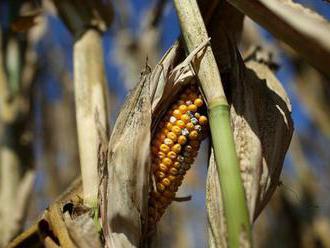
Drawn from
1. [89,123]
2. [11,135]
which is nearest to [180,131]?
[89,123]

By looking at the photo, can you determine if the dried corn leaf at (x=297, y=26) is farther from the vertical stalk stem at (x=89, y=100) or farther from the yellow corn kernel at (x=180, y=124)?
the vertical stalk stem at (x=89, y=100)

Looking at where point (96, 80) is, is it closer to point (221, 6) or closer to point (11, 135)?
point (221, 6)

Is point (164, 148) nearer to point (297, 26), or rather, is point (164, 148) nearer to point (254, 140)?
point (254, 140)

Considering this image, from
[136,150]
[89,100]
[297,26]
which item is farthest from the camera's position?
[89,100]

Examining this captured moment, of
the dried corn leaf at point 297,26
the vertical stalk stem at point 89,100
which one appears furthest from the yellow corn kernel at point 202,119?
the vertical stalk stem at point 89,100

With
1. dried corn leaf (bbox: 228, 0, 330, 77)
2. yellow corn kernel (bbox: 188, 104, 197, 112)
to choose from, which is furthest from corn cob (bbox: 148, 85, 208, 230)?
dried corn leaf (bbox: 228, 0, 330, 77)

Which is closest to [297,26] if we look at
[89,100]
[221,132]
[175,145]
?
[221,132]
